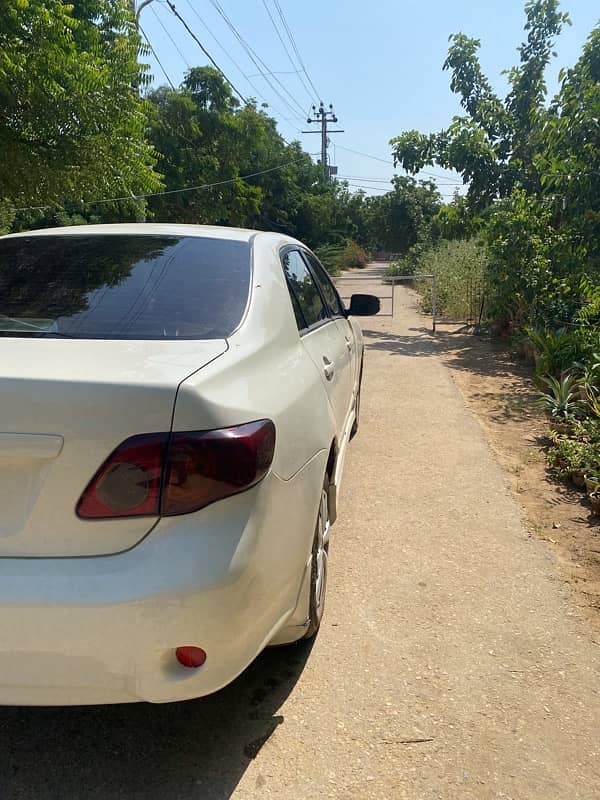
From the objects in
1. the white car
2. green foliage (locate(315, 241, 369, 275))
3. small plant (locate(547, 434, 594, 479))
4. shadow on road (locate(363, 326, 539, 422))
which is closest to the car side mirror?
small plant (locate(547, 434, 594, 479))

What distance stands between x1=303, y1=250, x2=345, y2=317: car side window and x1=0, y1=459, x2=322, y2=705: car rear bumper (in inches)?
97.2

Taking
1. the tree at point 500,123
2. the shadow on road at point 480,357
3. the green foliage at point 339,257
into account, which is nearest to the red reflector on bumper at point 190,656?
the shadow on road at point 480,357

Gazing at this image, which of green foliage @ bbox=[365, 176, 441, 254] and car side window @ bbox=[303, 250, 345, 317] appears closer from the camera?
car side window @ bbox=[303, 250, 345, 317]

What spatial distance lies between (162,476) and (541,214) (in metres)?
9.81

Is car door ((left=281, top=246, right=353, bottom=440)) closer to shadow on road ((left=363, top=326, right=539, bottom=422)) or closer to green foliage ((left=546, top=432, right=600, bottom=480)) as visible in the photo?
green foliage ((left=546, top=432, right=600, bottom=480))

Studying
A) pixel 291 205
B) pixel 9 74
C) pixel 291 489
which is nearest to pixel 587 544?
pixel 291 489

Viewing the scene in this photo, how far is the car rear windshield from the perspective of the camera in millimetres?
2178

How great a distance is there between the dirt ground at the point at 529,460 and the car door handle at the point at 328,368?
A: 168cm

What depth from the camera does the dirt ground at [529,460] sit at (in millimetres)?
3650

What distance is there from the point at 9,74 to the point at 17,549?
594cm

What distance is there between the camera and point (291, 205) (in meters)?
39.8

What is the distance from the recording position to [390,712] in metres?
2.40

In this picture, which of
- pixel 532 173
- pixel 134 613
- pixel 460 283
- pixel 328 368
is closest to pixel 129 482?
pixel 134 613

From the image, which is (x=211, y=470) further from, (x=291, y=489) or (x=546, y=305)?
(x=546, y=305)
